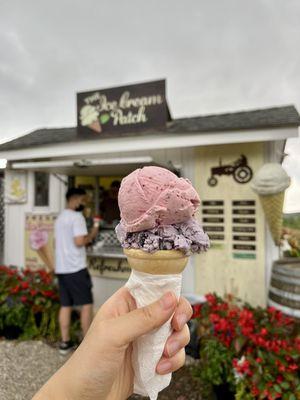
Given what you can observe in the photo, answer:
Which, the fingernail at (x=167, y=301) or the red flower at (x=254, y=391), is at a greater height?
the fingernail at (x=167, y=301)

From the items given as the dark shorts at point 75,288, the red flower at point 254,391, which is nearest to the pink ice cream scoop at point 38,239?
the dark shorts at point 75,288

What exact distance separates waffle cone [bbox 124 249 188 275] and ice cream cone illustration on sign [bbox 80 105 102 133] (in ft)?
15.6

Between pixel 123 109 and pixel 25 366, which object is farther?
pixel 123 109

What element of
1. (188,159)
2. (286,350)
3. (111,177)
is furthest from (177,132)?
(286,350)

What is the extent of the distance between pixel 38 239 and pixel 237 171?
447 cm

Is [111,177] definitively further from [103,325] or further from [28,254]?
[103,325]

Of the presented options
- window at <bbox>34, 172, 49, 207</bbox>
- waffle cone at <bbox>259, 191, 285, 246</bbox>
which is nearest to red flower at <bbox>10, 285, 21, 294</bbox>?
window at <bbox>34, 172, 49, 207</bbox>

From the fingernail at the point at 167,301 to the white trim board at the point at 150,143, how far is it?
3.60 m

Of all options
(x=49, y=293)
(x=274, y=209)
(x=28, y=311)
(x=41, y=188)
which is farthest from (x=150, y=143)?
(x=28, y=311)

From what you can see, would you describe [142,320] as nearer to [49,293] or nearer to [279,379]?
[279,379]

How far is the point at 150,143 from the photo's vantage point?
5.31 meters

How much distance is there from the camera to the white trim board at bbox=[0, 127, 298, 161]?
447cm

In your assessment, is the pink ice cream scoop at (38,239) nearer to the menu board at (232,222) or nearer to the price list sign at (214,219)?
the menu board at (232,222)

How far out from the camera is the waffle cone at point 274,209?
4.18 m
